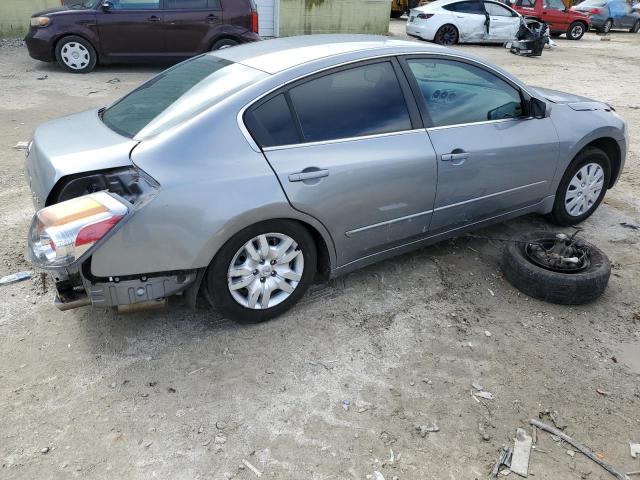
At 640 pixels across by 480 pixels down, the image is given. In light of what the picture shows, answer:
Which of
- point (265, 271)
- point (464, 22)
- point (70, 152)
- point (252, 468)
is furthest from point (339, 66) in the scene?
point (464, 22)

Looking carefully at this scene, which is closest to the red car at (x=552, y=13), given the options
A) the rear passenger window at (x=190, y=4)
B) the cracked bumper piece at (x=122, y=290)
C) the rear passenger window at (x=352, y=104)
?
the rear passenger window at (x=190, y=4)

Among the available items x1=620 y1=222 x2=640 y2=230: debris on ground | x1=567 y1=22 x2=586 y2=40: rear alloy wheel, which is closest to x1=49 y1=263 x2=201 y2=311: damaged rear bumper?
x1=620 y1=222 x2=640 y2=230: debris on ground

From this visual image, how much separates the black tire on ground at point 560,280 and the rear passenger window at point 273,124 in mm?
1847

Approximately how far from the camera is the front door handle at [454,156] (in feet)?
→ 12.1

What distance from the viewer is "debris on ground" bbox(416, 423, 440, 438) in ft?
8.90

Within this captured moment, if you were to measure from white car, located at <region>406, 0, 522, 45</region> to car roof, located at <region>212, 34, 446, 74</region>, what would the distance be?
1346 centimetres

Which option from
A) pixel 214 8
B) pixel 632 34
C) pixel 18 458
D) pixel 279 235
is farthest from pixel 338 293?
pixel 632 34

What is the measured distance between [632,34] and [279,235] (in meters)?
27.3

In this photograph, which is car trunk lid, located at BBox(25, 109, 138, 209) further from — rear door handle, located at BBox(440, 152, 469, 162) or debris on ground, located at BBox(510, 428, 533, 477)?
debris on ground, located at BBox(510, 428, 533, 477)

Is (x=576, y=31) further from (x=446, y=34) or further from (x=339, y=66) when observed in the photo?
(x=339, y=66)

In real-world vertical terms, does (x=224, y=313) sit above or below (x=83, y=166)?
below

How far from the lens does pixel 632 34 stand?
24.8 metres

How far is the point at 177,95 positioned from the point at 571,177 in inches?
128

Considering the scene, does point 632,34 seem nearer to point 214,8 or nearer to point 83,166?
point 214,8
